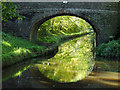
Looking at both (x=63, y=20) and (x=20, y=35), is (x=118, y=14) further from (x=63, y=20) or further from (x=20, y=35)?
(x=63, y=20)

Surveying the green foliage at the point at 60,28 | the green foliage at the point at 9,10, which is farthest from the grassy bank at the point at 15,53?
the green foliage at the point at 60,28

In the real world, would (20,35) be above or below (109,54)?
above

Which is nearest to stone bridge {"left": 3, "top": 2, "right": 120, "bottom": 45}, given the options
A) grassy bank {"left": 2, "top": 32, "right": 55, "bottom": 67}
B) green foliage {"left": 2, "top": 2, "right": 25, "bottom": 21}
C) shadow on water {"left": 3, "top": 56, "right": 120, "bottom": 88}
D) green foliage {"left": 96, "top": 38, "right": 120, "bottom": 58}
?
green foliage {"left": 96, "top": 38, "right": 120, "bottom": 58}

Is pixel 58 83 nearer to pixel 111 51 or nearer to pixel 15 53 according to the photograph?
pixel 15 53

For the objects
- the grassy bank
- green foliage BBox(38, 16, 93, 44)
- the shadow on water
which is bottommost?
the shadow on water

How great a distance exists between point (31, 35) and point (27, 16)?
58.0 inches

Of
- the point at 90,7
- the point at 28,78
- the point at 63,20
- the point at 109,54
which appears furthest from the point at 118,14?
the point at 63,20

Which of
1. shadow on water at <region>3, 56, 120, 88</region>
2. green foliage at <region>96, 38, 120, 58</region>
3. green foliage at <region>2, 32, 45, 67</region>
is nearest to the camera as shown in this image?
shadow on water at <region>3, 56, 120, 88</region>

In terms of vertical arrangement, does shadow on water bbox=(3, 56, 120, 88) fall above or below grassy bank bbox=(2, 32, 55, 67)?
below

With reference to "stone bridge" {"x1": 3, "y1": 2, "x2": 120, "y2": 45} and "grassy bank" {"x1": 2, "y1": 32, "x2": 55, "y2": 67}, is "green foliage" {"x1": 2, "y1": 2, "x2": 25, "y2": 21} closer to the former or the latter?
"grassy bank" {"x1": 2, "y1": 32, "x2": 55, "y2": 67}

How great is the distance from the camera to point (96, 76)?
607 centimetres

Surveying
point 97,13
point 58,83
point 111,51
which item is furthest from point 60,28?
point 58,83

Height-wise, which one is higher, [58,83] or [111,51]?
[111,51]

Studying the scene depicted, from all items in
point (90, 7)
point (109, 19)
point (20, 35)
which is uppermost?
point (90, 7)
